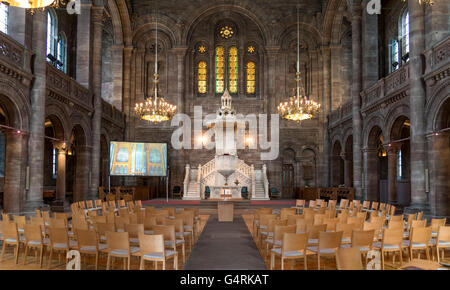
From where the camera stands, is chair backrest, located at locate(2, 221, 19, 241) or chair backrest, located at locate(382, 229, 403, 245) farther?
chair backrest, located at locate(2, 221, 19, 241)

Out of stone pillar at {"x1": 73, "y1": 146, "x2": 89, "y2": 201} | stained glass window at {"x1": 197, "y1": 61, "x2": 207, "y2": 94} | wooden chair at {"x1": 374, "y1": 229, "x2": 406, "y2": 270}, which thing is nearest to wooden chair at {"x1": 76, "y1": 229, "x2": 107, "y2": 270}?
wooden chair at {"x1": 374, "y1": 229, "x2": 406, "y2": 270}

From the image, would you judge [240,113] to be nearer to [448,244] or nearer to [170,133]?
[170,133]

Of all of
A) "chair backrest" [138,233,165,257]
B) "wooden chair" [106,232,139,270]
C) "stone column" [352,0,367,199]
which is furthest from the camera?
"stone column" [352,0,367,199]

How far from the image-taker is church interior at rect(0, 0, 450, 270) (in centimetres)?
790

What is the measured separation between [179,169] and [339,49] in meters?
13.6

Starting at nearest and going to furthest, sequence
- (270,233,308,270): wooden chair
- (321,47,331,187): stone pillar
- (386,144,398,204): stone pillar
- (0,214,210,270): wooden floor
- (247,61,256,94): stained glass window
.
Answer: (270,233,308,270): wooden chair < (0,214,210,270): wooden floor < (386,144,398,204): stone pillar < (321,47,331,187): stone pillar < (247,61,256,94): stained glass window

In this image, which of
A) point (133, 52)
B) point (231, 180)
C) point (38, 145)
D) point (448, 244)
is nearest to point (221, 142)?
point (231, 180)

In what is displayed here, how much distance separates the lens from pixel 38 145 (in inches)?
551

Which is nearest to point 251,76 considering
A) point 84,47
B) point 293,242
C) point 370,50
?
point 370,50

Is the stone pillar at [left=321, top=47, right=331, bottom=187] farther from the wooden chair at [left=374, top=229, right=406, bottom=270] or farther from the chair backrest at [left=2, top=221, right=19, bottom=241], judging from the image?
the chair backrest at [left=2, top=221, right=19, bottom=241]

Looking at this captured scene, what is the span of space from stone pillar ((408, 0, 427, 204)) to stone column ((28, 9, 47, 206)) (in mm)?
13531

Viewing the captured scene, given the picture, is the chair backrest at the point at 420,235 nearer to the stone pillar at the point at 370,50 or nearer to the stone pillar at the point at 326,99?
the stone pillar at the point at 370,50

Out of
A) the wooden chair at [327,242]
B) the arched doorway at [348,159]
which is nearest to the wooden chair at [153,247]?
the wooden chair at [327,242]

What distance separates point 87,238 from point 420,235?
625 cm
